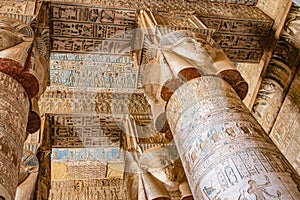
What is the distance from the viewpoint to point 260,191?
8.30 ft

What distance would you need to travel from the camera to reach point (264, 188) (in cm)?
255

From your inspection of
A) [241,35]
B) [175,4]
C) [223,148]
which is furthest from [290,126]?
[223,148]

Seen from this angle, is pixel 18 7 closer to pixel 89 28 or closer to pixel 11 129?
pixel 89 28

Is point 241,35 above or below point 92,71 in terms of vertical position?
above

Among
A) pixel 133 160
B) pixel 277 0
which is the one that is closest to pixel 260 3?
pixel 277 0

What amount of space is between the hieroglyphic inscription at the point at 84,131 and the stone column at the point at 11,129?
249 cm

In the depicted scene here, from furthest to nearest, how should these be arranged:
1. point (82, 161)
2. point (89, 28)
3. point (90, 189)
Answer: point (82, 161), point (90, 189), point (89, 28)

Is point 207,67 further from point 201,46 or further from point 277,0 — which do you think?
point 277,0

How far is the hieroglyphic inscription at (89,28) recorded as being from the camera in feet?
16.5

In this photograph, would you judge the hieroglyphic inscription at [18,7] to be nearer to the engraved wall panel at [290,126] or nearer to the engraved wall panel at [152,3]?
A: the engraved wall panel at [152,3]

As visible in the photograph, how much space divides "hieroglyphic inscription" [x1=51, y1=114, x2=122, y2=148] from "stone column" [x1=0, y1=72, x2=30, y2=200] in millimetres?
2488

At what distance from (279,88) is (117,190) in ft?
11.2

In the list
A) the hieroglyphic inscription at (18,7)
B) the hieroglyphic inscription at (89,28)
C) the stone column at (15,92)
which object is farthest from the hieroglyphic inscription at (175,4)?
the stone column at (15,92)

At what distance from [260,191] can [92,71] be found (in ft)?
15.0
